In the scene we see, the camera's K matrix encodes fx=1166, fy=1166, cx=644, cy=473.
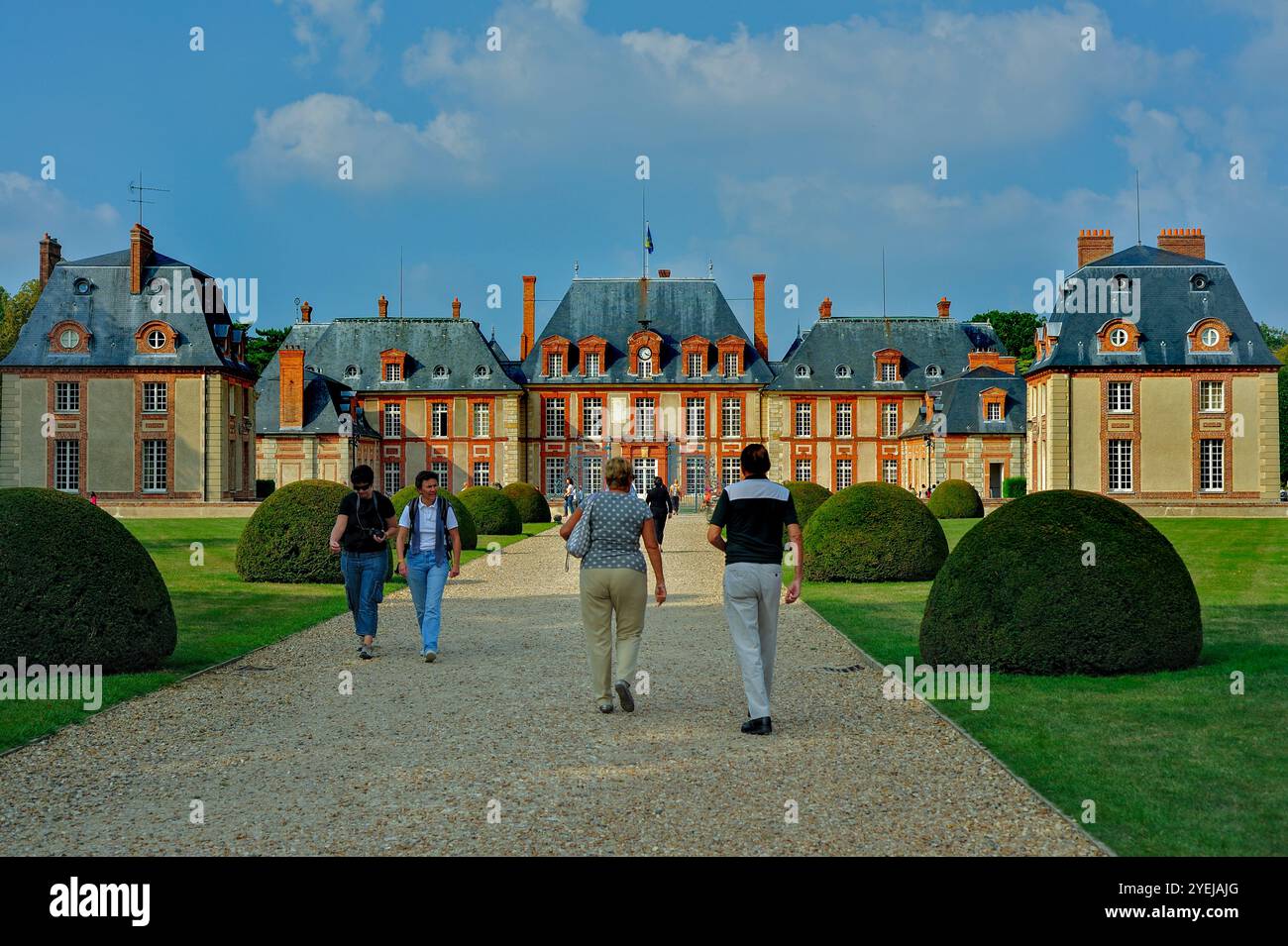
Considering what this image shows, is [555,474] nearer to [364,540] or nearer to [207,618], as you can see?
[207,618]

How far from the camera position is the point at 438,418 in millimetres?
56188

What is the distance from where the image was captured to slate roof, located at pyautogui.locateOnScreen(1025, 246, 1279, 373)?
41.9m

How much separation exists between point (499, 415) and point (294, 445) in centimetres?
971

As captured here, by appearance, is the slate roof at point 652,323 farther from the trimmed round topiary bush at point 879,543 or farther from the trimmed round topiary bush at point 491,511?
the trimmed round topiary bush at point 879,543

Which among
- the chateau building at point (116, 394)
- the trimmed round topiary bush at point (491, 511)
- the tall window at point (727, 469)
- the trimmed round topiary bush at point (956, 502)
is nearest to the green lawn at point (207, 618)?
the trimmed round topiary bush at point (491, 511)

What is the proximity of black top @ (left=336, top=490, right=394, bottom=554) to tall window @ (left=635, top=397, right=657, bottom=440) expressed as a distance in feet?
153

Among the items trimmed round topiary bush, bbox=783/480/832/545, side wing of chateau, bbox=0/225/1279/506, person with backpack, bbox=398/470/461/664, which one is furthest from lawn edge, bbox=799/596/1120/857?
side wing of chateau, bbox=0/225/1279/506

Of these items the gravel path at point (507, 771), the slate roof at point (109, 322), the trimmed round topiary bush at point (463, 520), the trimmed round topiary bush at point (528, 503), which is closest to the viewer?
the gravel path at point (507, 771)

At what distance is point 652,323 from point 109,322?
998 inches

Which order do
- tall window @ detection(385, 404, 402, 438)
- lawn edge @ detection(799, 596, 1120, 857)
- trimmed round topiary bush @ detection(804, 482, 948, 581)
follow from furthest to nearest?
tall window @ detection(385, 404, 402, 438) → trimmed round topiary bush @ detection(804, 482, 948, 581) → lawn edge @ detection(799, 596, 1120, 857)

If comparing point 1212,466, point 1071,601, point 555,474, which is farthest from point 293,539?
point 555,474

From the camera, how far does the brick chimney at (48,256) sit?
45.8 metres

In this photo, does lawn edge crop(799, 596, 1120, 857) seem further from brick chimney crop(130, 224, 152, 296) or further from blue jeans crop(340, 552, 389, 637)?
brick chimney crop(130, 224, 152, 296)

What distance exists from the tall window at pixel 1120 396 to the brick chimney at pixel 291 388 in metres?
33.1
